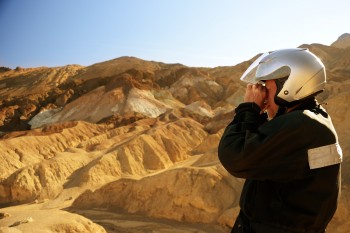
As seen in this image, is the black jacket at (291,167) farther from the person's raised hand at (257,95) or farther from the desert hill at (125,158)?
the desert hill at (125,158)

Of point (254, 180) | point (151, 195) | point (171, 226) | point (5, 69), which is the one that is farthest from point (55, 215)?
point (5, 69)

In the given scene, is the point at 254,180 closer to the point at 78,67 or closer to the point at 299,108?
the point at 299,108

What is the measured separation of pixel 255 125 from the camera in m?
1.82

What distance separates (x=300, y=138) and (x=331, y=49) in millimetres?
78754

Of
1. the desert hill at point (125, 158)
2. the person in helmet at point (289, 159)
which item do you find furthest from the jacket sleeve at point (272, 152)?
the desert hill at point (125, 158)

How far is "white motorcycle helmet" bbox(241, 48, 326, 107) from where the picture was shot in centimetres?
184

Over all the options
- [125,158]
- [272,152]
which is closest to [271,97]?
[272,152]

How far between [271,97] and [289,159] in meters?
0.39

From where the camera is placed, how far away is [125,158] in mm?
25312

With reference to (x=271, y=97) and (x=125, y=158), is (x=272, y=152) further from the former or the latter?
(x=125, y=158)

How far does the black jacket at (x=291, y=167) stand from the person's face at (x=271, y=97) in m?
0.23

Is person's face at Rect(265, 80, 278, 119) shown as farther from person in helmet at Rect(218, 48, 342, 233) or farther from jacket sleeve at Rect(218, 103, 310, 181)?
jacket sleeve at Rect(218, 103, 310, 181)

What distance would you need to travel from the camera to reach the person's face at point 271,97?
1.92 meters

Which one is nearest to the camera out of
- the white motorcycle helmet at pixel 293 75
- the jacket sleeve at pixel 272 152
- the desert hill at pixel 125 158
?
the jacket sleeve at pixel 272 152
